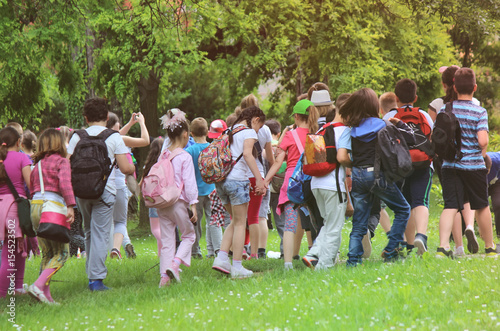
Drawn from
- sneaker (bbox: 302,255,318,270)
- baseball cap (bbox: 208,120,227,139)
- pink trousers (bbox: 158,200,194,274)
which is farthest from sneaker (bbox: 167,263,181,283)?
baseball cap (bbox: 208,120,227,139)

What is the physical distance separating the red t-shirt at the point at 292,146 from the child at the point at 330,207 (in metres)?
0.83

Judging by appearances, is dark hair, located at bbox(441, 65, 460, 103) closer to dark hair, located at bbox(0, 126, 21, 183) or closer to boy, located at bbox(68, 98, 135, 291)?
boy, located at bbox(68, 98, 135, 291)

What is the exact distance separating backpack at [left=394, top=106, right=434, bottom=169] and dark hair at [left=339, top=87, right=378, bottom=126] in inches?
30.4

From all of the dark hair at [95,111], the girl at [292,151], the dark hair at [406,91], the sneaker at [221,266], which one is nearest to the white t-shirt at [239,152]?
the girl at [292,151]

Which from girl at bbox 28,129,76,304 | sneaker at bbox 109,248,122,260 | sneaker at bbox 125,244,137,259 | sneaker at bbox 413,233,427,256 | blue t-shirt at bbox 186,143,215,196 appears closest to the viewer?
girl at bbox 28,129,76,304

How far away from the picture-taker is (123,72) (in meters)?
17.8

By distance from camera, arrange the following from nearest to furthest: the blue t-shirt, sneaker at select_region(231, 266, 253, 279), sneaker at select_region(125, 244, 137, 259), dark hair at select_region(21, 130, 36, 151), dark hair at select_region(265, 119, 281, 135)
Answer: sneaker at select_region(231, 266, 253, 279) < dark hair at select_region(21, 130, 36, 151) < the blue t-shirt < sneaker at select_region(125, 244, 137, 259) < dark hair at select_region(265, 119, 281, 135)

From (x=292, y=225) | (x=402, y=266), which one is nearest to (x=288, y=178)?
(x=292, y=225)

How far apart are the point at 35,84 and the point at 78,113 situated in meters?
8.11

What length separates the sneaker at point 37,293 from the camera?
692 centimetres

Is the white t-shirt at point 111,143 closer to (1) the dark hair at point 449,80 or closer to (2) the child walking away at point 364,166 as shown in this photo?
(2) the child walking away at point 364,166

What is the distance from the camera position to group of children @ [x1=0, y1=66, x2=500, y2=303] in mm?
7137

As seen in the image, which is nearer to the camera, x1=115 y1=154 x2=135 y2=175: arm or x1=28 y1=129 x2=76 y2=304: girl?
x1=28 y1=129 x2=76 y2=304: girl

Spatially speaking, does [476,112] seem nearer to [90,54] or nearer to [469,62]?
[90,54]
